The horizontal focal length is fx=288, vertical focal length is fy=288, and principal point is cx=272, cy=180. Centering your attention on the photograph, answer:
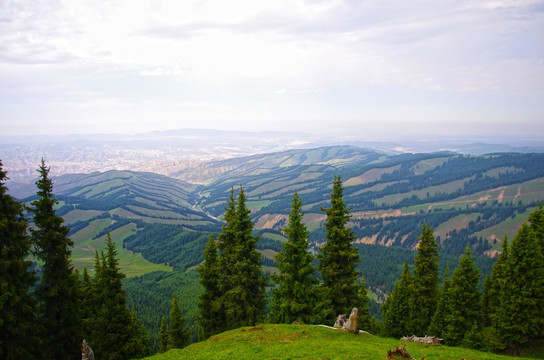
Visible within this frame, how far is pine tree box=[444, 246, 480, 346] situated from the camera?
135 feet

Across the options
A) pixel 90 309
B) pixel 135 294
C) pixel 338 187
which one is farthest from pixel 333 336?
pixel 135 294

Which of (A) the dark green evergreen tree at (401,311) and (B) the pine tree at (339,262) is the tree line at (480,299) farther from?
(B) the pine tree at (339,262)

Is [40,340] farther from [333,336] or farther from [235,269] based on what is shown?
[333,336]

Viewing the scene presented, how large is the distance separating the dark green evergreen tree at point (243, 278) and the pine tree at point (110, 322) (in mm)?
11747

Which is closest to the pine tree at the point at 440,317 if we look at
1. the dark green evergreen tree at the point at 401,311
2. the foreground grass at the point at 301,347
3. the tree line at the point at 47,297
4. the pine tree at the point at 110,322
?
the dark green evergreen tree at the point at 401,311

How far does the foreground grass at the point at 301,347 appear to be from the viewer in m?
23.7

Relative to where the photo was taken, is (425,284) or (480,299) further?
(425,284)

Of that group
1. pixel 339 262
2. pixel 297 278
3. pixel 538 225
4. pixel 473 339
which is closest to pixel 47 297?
pixel 297 278

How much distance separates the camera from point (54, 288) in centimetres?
2814

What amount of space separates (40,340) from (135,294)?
158m

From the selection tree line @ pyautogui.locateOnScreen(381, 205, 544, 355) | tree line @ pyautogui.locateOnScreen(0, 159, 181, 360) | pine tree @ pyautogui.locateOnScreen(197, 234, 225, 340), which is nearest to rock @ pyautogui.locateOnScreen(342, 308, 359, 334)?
pine tree @ pyautogui.locateOnScreen(197, 234, 225, 340)

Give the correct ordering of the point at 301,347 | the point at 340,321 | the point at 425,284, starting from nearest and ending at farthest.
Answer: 1. the point at 301,347
2. the point at 340,321
3. the point at 425,284

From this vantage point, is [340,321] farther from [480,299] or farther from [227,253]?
[480,299]

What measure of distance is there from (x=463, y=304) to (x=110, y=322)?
4721cm
